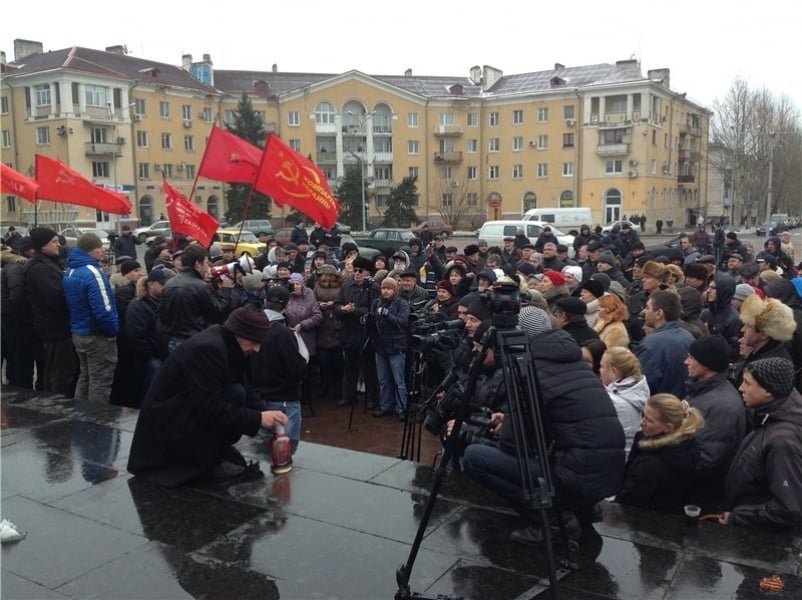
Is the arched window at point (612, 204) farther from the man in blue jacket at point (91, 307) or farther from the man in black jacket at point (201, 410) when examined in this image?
the man in black jacket at point (201, 410)

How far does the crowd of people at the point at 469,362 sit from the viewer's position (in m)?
3.95

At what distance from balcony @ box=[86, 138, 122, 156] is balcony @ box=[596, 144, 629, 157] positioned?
42.3 metres

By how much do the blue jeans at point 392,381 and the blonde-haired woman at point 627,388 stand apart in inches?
151

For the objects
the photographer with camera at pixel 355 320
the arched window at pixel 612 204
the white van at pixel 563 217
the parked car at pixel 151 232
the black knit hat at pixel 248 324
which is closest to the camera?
the black knit hat at pixel 248 324

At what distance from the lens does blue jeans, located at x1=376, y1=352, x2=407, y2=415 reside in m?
8.47

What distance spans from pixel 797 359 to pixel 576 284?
3283mm

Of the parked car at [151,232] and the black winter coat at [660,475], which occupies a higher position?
the parked car at [151,232]

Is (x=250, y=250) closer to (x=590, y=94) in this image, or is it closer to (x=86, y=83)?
(x=86, y=83)

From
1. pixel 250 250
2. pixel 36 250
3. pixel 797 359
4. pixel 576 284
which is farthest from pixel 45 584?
pixel 250 250

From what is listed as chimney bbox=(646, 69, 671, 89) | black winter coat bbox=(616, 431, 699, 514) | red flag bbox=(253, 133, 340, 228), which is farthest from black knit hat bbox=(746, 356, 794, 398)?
chimney bbox=(646, 69, 671, 89)

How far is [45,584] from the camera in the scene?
386cm

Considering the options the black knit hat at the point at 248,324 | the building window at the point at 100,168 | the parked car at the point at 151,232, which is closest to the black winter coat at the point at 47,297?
the black knit hat at the point at 248,324

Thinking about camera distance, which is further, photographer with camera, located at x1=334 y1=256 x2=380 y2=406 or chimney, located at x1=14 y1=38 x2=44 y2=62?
chimney, located at x1=14 y1=38 x2=44 y2=62

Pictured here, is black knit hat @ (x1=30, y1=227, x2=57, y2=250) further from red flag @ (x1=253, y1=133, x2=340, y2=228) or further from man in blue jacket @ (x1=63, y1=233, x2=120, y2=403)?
red flag @ (x1=253, y1=133, x2=340, y2=228)
